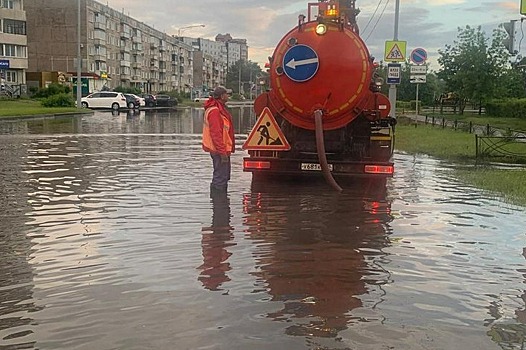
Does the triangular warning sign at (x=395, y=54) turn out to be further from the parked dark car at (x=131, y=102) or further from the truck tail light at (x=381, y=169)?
the parked dark car at (x=131, y=102)

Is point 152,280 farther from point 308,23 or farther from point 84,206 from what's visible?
point 308,23

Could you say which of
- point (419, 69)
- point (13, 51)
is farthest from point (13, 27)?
point (419, 69)

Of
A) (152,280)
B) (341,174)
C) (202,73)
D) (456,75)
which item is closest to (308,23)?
(341,174)

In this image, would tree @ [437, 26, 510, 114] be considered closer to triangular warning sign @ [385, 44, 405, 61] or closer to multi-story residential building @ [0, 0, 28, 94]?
triangular warning sign @ [385, 44, 405, 61]

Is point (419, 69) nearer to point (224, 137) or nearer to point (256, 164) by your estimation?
point (256, 164)

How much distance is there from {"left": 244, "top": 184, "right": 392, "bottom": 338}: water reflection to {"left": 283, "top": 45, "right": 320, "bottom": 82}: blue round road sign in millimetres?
1969

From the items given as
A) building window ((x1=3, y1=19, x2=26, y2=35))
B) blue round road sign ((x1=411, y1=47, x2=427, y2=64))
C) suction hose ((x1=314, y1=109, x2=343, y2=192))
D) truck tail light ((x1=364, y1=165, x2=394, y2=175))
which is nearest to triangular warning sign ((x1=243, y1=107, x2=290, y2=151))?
suction hose ((x1=314, y1=109, x2=343, y2=192))

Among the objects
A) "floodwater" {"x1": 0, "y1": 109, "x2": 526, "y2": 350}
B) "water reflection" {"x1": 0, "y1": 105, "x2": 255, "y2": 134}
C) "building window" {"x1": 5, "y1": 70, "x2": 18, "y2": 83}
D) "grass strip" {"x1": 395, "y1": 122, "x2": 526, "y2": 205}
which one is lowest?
"floodwater" {"x1": 0, "y1": 109, "x2": 526, "y2": 350}

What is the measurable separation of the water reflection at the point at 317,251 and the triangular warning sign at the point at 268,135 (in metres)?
0.78

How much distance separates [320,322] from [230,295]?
921 millimetres

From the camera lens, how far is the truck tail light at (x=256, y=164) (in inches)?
439

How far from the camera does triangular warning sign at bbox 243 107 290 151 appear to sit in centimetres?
1071

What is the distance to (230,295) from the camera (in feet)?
17.3

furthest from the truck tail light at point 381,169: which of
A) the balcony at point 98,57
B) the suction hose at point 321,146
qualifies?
the balcony at point 98,57
